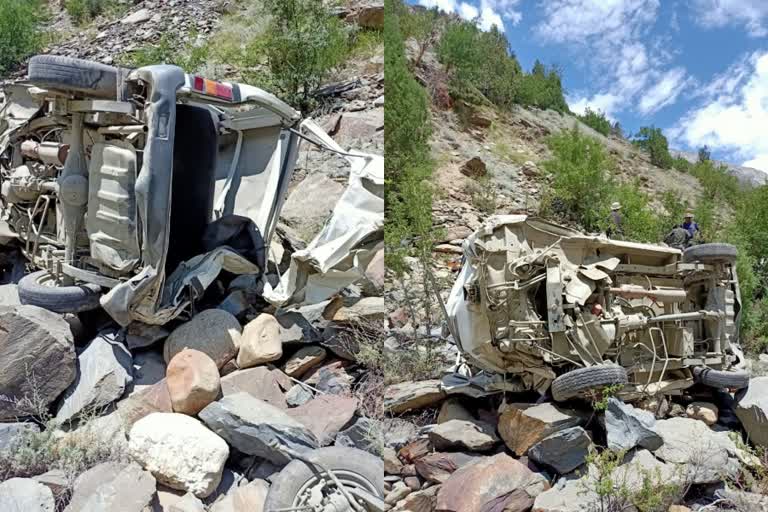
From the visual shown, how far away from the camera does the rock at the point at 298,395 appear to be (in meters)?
3.65

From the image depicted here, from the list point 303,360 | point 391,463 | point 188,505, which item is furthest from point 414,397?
point 188,505

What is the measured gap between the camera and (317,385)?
386 cm

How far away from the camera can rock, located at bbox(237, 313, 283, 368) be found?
3.85 m

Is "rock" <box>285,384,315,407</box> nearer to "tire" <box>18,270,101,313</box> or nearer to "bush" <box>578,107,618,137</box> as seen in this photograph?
"tire" <box>18,270,101,313</box>

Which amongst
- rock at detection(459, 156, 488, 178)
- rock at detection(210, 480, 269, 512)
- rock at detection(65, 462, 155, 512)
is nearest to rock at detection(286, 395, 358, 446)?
rock at detection(210, 480, 269, 512)

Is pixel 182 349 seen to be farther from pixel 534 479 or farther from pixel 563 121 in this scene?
pixel 563 121

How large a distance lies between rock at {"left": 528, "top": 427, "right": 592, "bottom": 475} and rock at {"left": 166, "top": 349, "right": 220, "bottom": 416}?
6.15 ft

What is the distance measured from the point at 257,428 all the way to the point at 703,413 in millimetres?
3250

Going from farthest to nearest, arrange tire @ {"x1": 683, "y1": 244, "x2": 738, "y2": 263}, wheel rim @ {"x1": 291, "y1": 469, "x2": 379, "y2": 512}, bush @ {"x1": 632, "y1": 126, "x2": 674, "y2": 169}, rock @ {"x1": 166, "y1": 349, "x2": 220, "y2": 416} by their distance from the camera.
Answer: bush @ {"x1": 632, "y1": 126, "x2": 674, "y2": 169}
tire @ {"x1": 683, "y1": 244, "x2": 738, "y2": 263}
rock @ {"x1": 166, "y1": 349, "x2": 220, "y2": 416}
wheel rim @ {"x1": 291, "y1": 469, "x2": 379, "y2": 512}

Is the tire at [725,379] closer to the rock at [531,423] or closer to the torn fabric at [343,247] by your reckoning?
the rock at [531,423]

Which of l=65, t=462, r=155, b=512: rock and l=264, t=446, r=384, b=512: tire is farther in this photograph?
l=65, t=462, r=155, b=512: rock

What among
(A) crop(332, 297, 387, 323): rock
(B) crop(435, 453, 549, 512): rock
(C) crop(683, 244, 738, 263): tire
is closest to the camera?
(B) crop(435, 453, 549, 512): rock

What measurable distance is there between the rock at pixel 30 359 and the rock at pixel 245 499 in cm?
131

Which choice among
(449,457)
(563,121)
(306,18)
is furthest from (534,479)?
(563,121)
